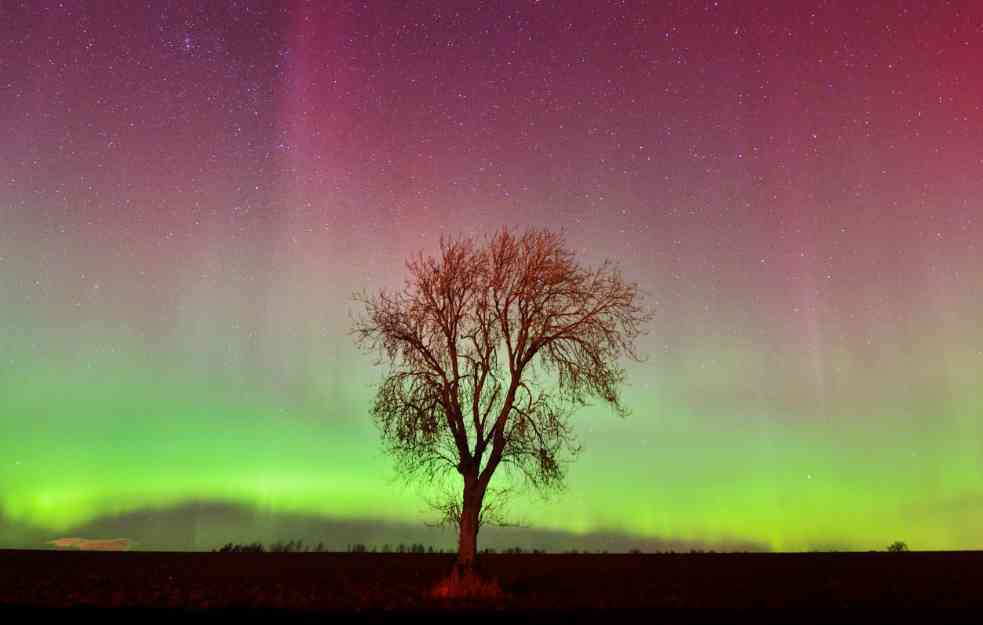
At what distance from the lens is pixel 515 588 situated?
29359mm

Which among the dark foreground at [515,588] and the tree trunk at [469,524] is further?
the tree trunk at [469,524]

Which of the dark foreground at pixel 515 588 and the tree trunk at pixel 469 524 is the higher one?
the tree trunk at pixel 469 524

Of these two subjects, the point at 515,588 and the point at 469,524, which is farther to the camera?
the point at 515,588

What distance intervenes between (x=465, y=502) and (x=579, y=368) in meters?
6.40

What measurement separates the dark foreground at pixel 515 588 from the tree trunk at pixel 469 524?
1874 mm

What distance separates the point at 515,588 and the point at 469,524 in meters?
3.71

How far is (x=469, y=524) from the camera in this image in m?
27.7

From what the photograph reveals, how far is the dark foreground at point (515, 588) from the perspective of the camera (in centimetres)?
2327

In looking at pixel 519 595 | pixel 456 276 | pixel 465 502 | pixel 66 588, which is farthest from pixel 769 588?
pixel 66 588

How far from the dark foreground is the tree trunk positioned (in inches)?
73.8

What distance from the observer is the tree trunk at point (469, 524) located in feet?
90.7

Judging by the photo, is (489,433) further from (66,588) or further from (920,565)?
(920,565)

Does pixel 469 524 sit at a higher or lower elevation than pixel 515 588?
higher

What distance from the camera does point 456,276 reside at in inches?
1166
